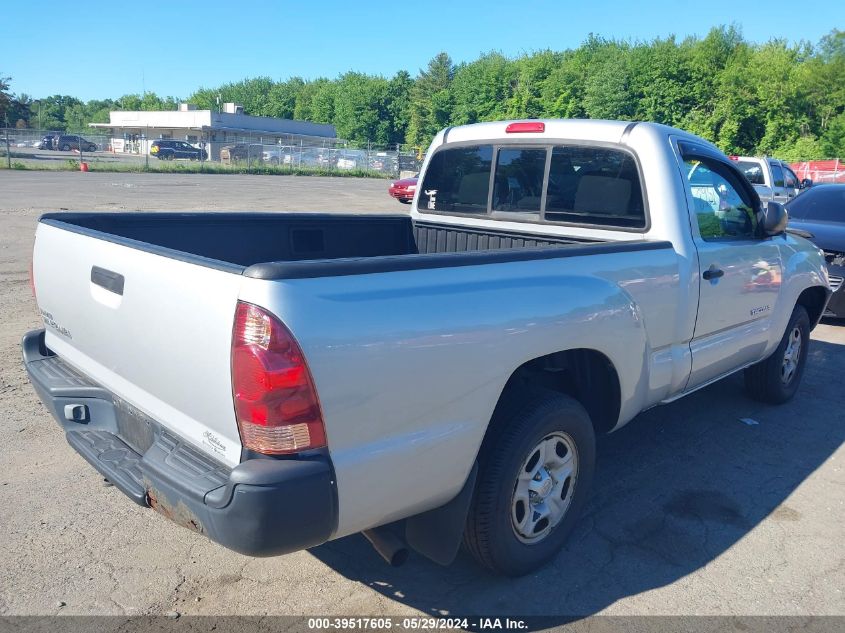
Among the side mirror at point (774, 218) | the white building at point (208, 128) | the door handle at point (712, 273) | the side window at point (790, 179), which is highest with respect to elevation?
the white building at point (208, 128)

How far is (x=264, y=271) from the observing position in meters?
2.14

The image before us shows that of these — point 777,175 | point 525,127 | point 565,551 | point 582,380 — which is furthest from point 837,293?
point 777,175

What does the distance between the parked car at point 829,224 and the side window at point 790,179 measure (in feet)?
32.4

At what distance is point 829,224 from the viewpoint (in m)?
8.69

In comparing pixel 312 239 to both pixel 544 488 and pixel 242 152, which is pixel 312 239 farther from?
pixel 242 152

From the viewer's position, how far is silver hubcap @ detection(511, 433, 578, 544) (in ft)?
10.0

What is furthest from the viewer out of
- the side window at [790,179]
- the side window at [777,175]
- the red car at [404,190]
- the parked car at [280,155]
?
the parked car at [280,155]

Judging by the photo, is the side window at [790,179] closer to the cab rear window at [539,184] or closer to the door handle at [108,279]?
the cab rear window at [539,184]

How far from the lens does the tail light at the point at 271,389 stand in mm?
2119

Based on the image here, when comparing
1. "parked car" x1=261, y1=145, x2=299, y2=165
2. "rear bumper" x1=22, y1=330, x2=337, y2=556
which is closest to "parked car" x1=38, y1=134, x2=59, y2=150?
"parked car" x1=261, y1=145, x2=299, y2=165

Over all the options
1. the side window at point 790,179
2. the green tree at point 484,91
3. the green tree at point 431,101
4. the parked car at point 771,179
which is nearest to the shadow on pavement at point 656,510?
the parked car at point 771,179

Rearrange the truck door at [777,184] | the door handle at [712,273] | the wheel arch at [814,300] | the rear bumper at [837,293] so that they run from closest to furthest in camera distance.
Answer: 1. the door handle at [712,273]
2. the wheel arch at [814,300]
3. the rear bumper at [837,293]
4. the truck door at [777,184]

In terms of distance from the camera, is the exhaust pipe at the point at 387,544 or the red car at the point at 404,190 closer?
the exhaust pipe at the point at 387,544

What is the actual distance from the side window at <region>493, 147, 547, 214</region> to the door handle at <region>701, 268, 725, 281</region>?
108 centimetres
